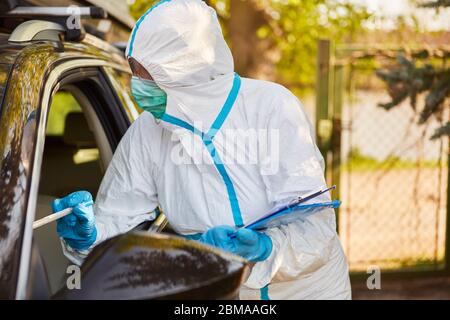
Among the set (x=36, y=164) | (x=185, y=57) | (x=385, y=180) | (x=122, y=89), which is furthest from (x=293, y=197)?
(x=385, y=180)

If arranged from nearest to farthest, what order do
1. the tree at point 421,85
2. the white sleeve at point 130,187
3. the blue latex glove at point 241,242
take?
the blue latex glove at point 241,242, the white sleeve at point 130,187, the tree at point 421,85

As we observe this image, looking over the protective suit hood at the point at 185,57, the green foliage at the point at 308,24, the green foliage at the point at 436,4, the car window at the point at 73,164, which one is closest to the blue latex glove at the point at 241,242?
the protective suit hood at the point at 185,57

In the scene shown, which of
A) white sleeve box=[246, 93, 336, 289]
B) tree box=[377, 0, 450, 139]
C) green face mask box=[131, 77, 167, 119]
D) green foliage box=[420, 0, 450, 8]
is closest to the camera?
white sleeve box=[246, 93, 336, 289]

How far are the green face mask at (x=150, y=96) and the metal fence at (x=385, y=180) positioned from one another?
2782 mm

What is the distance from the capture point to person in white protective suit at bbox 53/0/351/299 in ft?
7.54

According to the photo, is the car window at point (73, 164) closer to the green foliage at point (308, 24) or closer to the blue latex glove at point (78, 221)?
the blue latex glove at point (78, 221)

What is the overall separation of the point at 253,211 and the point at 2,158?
0.86 meters

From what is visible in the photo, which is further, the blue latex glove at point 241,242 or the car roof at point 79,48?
the car roof at point 79,48

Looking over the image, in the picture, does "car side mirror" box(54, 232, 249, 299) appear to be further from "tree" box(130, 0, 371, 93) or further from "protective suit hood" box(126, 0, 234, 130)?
"tree" box(130, 0, 371, 93)

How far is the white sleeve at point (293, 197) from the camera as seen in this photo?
2.25 meters

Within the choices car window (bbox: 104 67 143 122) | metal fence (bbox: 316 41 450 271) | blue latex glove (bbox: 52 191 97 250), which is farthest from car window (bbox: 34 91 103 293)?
metal fence (bbox: 316 41 450 271)

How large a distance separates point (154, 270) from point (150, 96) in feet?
3.03

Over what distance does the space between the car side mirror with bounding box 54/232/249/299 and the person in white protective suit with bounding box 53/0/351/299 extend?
1.70 feet
